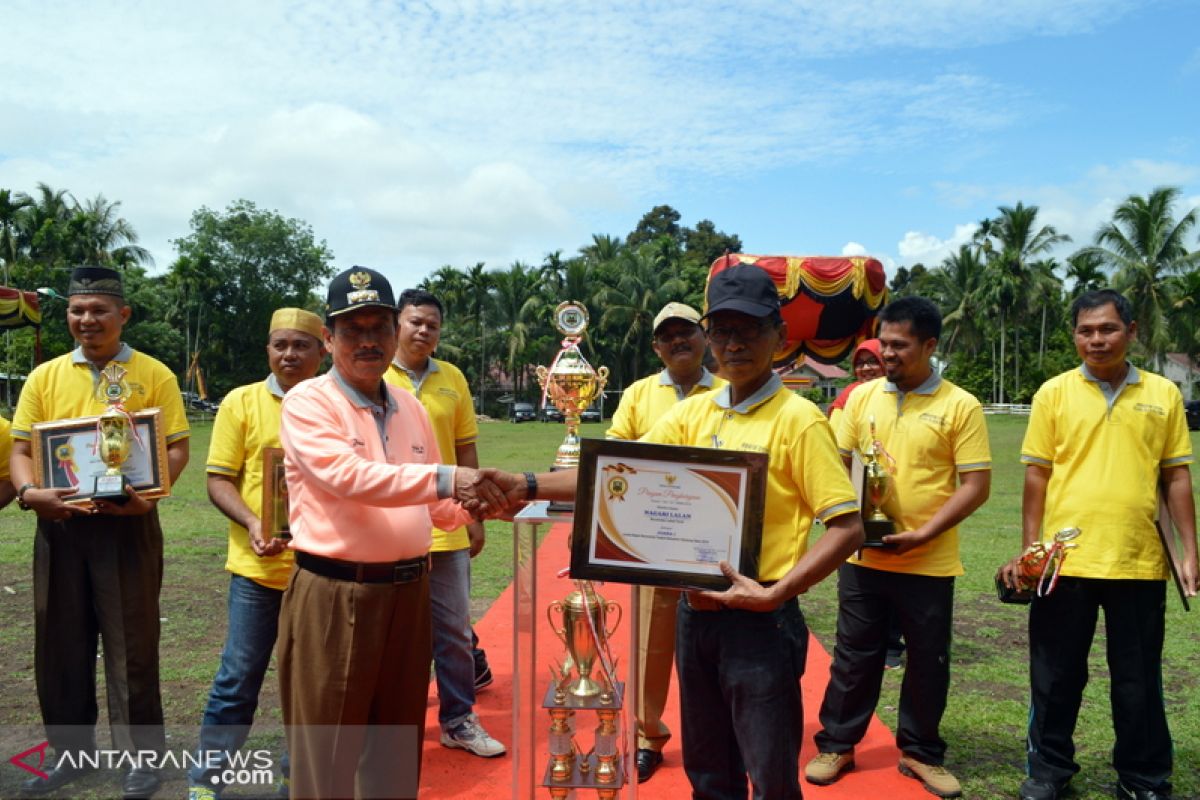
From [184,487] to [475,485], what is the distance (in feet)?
45.7

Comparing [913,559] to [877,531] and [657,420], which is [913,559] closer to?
[877,531]

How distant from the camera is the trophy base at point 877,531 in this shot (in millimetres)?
3942

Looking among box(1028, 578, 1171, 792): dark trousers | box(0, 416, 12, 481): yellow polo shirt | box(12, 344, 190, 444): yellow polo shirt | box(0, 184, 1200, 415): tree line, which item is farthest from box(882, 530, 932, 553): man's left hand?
box(0, 184, 1200, 415): tree line

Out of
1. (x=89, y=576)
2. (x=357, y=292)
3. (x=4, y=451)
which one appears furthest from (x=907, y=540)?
(x=4, y=451)

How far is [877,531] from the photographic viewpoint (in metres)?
3.96

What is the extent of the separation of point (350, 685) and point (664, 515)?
3.69ft

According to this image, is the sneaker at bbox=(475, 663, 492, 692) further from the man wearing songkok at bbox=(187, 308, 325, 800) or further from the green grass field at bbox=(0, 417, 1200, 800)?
the man wearing songkok at bbox=(187, 308, 325, 800)

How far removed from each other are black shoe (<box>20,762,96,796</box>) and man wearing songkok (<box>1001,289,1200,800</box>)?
4.13 metres

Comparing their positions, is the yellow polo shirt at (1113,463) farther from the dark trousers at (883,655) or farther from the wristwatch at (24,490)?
the wristwatch at (24,490)

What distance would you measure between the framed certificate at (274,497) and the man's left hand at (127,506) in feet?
2.08

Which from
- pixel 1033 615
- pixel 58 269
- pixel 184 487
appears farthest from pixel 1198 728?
pixel 58 269

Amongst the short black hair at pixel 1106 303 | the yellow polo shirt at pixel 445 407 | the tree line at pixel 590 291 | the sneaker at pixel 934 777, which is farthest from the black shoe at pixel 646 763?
the tree line at pixel 590 291

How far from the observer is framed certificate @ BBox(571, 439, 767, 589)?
104 inches

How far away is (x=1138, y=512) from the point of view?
12.5 ft
